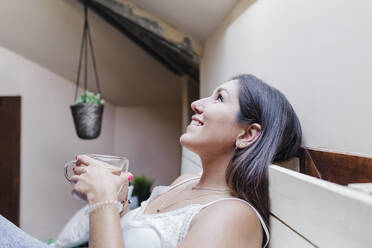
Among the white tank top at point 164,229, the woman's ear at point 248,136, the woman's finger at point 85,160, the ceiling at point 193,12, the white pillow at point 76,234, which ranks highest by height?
the ceiling at point 193,12

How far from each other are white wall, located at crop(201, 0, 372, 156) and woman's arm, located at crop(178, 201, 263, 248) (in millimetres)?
237

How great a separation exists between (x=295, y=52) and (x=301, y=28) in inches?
2.5

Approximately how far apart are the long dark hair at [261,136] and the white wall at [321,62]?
0.05 meters

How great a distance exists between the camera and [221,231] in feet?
2.19

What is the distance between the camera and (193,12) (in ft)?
5.58

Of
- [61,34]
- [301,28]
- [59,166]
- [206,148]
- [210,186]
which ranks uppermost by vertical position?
[61,34]

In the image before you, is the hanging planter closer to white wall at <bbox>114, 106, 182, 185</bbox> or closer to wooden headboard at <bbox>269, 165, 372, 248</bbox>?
white wall at <bbox>114, 106, 182, 185</bbox>

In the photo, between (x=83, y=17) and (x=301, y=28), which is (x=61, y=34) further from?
(x=301, y=28)

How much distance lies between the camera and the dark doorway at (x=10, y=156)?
3.08m

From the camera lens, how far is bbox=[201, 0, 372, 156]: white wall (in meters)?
0.60

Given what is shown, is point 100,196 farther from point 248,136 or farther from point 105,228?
point 248,136

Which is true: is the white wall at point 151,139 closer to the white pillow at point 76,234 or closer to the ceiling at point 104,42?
the ceiling at point 104,42

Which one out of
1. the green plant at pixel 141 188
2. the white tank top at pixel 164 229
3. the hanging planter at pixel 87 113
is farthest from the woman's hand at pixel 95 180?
the green plant at pixel 141 188

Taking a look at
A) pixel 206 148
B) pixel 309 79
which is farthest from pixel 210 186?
pixel 309 79
